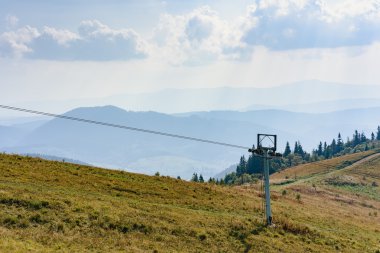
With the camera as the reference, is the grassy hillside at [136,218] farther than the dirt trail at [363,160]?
No

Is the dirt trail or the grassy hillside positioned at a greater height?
the dirt trail

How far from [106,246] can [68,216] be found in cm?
473

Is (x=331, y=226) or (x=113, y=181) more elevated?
(x=113, y=181)

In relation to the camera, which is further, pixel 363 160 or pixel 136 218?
pixel 363 160

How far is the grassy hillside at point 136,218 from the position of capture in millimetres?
28578

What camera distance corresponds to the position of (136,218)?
110ft

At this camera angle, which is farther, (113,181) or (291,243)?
(113,181)

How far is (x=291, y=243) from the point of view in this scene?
119 ft

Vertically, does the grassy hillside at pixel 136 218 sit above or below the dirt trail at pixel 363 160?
below

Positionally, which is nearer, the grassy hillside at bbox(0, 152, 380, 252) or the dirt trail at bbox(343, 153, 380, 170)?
the grassy hillside at bbox(0, 152, 380, 252)

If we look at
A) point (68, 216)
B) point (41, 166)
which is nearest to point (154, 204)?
point (68, 216)

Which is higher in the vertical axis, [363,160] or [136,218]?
[363,160]

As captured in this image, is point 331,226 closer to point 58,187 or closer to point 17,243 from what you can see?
point 58,187

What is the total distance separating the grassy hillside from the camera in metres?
28.6
